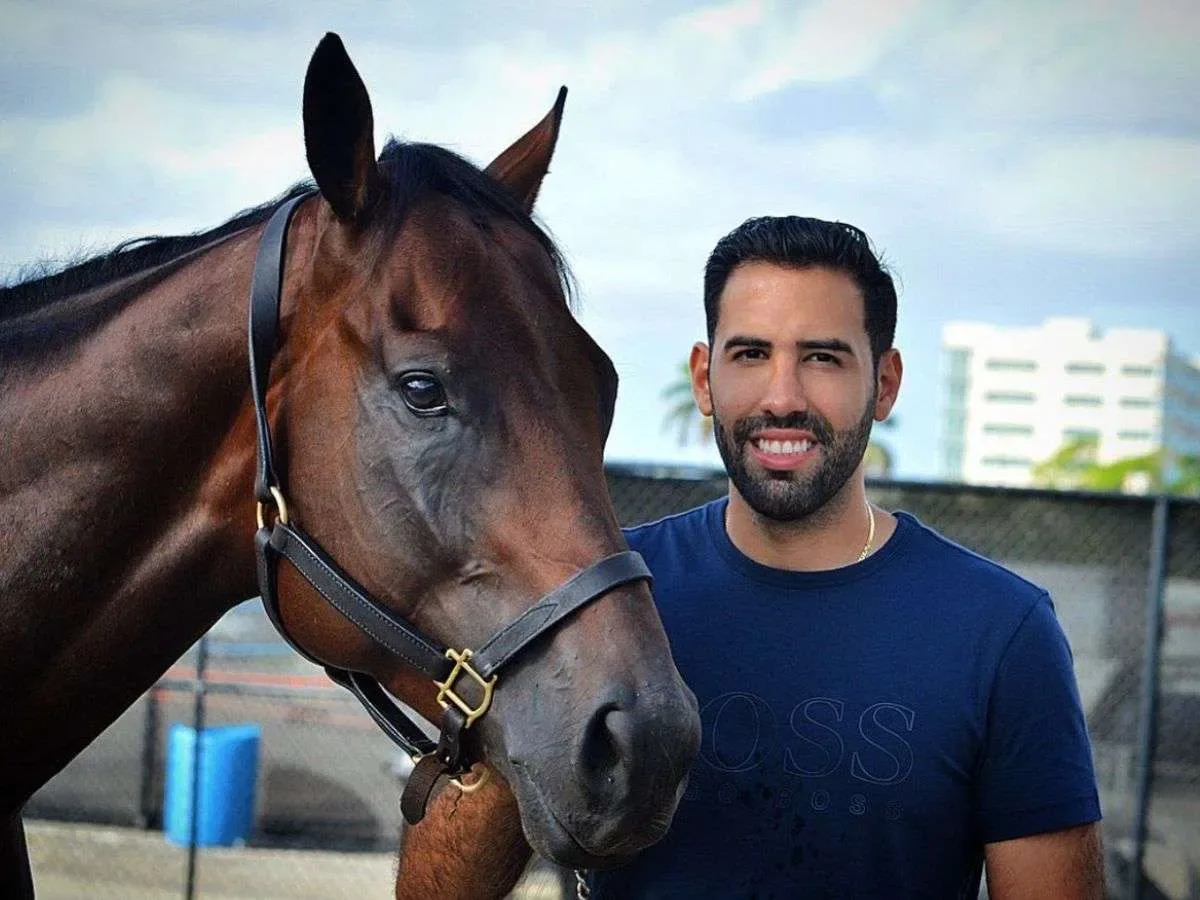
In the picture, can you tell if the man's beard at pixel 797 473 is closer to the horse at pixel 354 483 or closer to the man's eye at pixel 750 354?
the man's eye at pixel 750 354

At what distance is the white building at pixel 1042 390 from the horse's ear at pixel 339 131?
380 ft

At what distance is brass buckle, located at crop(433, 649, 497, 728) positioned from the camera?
191cm

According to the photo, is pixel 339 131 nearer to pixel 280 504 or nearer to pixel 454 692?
pixel 280 504

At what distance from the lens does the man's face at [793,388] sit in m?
2.23

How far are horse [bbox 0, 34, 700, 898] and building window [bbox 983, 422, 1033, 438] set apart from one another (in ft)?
406

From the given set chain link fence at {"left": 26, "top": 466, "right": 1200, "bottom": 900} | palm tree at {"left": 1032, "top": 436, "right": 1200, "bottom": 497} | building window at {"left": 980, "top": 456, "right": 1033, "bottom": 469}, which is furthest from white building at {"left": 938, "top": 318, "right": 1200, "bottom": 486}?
chain link fence at {"left": 26, "top": 466, "right": 1200, "bottom": 900}

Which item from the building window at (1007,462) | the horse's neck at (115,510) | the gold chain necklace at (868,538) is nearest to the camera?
the horse's neck at (115,510)

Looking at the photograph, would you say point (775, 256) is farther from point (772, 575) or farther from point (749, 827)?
point (749, 827)

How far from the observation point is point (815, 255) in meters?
2.28

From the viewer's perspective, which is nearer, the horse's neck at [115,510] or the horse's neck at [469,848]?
the horse's neck at [115,510]

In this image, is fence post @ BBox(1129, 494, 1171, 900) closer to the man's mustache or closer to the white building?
the man's mustache

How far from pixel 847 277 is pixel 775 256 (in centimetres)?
14

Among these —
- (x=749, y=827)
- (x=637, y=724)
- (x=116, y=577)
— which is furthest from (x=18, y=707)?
(x=749, y=827)

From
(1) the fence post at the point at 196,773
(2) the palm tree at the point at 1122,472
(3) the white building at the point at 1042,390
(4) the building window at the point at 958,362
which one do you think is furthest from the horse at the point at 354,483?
(4) the building window at the point at 958,362
